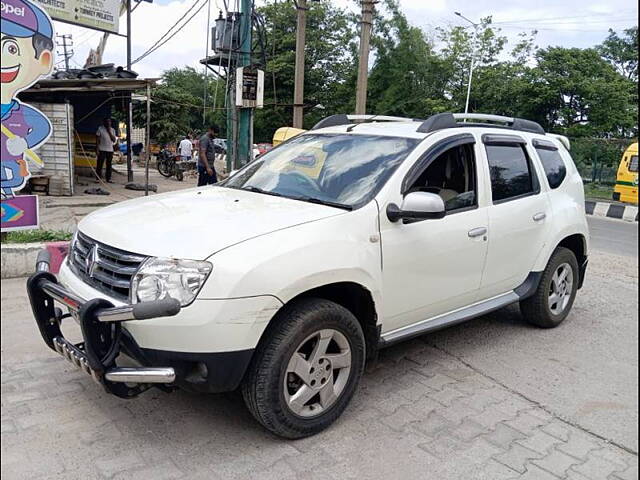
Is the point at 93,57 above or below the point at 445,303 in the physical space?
above

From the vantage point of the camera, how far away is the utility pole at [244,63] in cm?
1213

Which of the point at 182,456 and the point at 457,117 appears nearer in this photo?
the point at 182,456

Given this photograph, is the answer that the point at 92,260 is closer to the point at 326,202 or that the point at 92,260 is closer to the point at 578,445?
the point at 326,202

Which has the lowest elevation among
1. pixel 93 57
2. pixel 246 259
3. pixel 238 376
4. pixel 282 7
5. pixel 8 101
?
pixel 238 376

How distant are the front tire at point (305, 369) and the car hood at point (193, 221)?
48cm

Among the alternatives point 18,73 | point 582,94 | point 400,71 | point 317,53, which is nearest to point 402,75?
point 400,71

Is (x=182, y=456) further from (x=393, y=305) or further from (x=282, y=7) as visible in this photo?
(x=282, y=7)

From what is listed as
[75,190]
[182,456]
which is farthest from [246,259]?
[75,190]

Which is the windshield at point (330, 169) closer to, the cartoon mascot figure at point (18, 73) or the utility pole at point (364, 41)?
the cartoon mascot figure at point (18, 73)

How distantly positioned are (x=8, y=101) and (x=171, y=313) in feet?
16.1

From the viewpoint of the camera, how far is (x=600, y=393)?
3.82 metres

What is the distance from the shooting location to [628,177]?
18672 millimetres

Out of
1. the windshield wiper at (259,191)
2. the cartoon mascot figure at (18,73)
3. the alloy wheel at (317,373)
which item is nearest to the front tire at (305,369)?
the alloy wheel at (317,373)

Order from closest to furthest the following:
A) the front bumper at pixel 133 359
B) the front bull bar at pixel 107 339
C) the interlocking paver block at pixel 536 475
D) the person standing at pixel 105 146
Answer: the front bull bar at pixel 107 339
the front bumper at pixel 133 359
the interlocking paver block at pixel 536 475
the person standing at pixel 105 146
